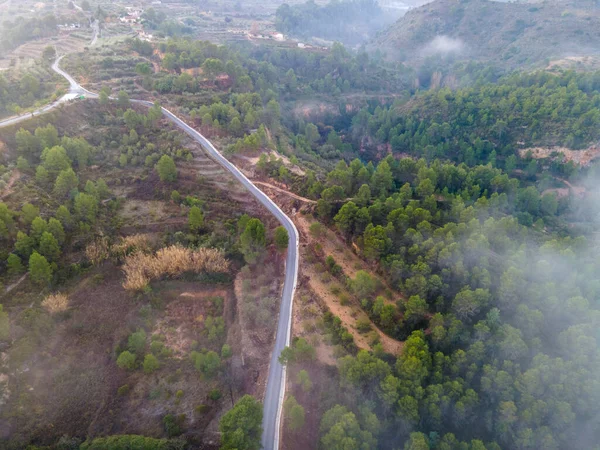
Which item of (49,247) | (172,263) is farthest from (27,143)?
(172,263)

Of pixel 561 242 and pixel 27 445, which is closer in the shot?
pixel 27 445

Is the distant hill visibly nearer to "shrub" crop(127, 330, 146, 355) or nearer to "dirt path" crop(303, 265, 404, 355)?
"dirt path" crop(303, 265, 404, 355)

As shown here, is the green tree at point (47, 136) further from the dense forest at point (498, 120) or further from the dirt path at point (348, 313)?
the dense forest at point (498, 120)

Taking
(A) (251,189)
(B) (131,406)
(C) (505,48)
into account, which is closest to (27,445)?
(B) (131,406)

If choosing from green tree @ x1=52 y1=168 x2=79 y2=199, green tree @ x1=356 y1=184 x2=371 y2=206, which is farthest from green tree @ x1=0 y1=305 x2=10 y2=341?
green tree @ x1=356 y1=184 x2=371 y2=206

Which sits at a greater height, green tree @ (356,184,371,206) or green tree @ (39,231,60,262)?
green tree @ (356,184,371,206)

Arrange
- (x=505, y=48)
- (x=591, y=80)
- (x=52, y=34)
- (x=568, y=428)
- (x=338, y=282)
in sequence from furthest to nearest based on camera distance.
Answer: (x=505, y=48), (x=52, y=34), (x=591, y=80), (x=338, y=282), (x=568, y=428)

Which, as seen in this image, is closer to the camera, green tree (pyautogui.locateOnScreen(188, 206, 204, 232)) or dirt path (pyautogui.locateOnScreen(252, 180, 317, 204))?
green tree (pyautogui.locateOnScreen(188, 206, 204, 232))

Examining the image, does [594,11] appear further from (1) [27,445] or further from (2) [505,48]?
(1) [27,445]
